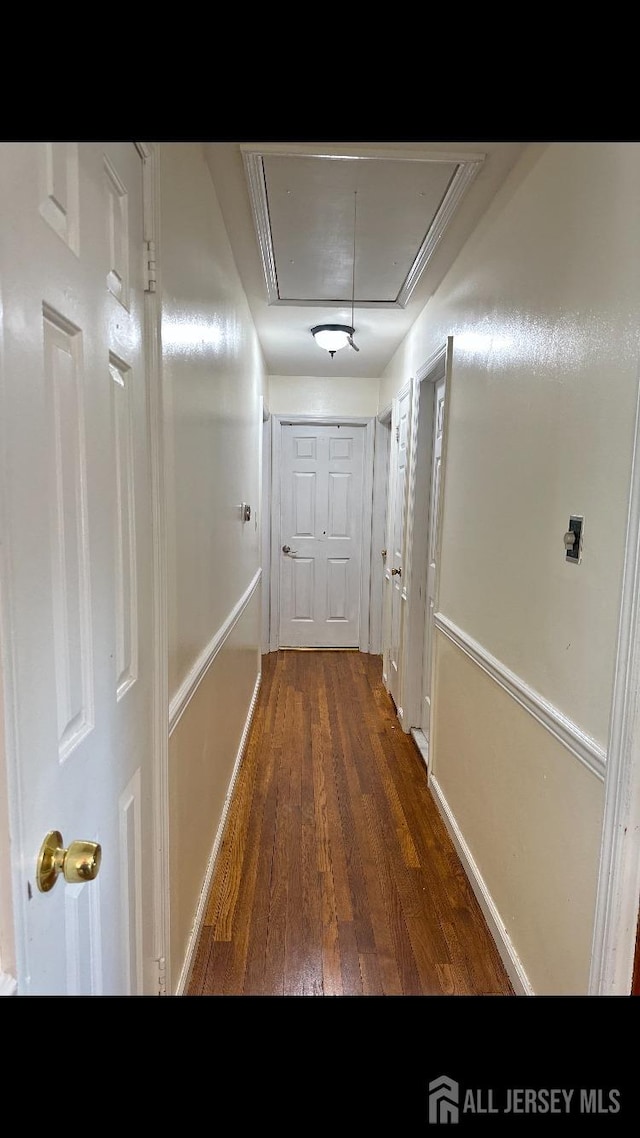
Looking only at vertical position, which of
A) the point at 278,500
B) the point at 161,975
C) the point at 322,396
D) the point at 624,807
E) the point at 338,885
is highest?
the point at 322,396

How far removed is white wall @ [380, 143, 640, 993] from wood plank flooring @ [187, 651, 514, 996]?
205 millimetres

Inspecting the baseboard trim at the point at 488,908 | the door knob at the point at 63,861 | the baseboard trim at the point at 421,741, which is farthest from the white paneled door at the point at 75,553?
the baseboard trim at the point at 421,741

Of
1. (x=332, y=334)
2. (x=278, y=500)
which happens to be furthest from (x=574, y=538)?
(x=278, y=500)

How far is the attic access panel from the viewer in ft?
5.59

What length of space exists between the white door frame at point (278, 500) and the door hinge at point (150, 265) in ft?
12.0

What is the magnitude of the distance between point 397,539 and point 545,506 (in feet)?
7.63

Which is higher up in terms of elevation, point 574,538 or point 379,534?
point 574,538

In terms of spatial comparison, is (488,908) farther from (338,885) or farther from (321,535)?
(321,535)

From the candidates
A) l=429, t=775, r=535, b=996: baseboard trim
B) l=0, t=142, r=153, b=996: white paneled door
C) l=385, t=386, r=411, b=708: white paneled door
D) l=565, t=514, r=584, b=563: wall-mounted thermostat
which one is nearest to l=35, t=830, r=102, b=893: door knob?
l=0, t=142, r=153, b=996: white paneled door

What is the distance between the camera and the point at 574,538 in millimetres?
1248

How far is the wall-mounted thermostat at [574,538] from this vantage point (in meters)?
1.24
